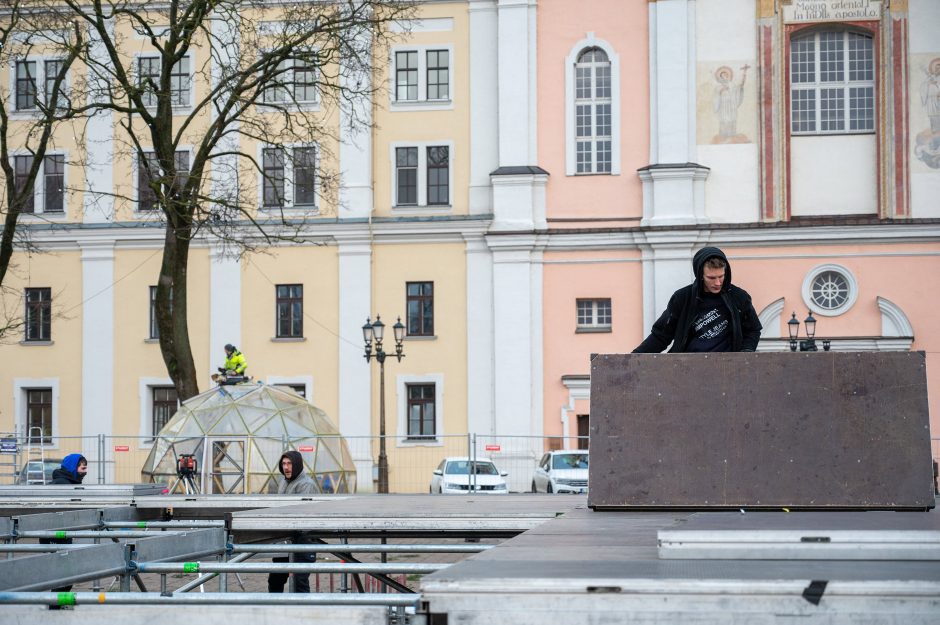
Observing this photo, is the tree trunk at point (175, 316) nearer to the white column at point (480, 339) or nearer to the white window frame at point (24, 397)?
the white column at point (480, 339)

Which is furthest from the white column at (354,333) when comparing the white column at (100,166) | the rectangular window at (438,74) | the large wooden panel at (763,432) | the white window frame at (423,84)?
the large wooden panel at (763,432)

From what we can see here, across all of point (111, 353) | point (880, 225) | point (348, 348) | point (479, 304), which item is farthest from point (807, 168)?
point (111, 353)

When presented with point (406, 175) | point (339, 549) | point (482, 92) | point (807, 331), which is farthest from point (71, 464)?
point (482, 92)

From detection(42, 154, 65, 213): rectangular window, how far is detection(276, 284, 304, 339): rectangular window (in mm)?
7931

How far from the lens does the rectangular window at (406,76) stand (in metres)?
45.7

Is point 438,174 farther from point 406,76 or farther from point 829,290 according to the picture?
point 829,290

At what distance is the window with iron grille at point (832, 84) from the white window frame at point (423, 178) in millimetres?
10425

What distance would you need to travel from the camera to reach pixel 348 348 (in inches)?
1773

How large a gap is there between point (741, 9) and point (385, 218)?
1247cm

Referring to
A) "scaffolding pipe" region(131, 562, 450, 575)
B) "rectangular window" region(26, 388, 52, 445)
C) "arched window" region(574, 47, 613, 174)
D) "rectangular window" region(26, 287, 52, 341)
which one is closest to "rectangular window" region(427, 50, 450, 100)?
"arched window" region(574, 47, 613, 174)

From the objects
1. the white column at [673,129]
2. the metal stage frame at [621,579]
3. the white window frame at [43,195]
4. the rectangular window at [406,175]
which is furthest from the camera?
the white window frame at [43,195]

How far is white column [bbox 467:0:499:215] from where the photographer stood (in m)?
45.1

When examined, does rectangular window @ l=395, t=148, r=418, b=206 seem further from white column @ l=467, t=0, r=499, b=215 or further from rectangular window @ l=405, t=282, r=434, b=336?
rectangular window @ l=405, t=282, r=434, b=336

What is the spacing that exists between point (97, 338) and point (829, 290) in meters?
22.7
